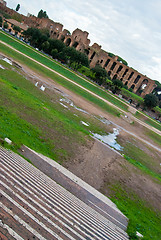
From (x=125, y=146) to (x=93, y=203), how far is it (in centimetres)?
1368

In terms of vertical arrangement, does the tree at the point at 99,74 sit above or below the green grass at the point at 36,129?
above

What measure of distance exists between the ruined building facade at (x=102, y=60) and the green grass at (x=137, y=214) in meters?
71.3

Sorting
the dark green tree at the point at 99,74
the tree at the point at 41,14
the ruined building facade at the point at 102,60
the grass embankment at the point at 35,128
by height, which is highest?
the tree at the point at 41,14

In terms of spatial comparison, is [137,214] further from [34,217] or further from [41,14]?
[41,14]


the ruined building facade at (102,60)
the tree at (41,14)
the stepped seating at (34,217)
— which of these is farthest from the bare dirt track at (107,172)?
the tree at (41,14)

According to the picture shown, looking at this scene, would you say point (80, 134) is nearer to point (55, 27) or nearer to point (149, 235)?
point (149, 235)

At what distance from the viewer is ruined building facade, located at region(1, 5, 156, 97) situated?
76.8 meters

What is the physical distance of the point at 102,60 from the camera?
81.1 meters

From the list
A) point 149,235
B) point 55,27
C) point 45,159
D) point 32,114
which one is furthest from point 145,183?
point 55,27

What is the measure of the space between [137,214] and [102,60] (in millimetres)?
78951

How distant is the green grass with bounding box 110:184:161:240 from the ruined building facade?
234ft

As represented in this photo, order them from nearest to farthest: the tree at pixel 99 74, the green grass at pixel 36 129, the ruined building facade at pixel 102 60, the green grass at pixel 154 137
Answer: the green grass at pixel 36 129, the green grass at pixel 154 137, the tree at pixel 99 74, the ruined building facade at pixel 102 60

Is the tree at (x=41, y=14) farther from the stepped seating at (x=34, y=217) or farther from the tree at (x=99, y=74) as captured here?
the stepped seating at (x=34, y=217)

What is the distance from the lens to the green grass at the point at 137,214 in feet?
27.1
